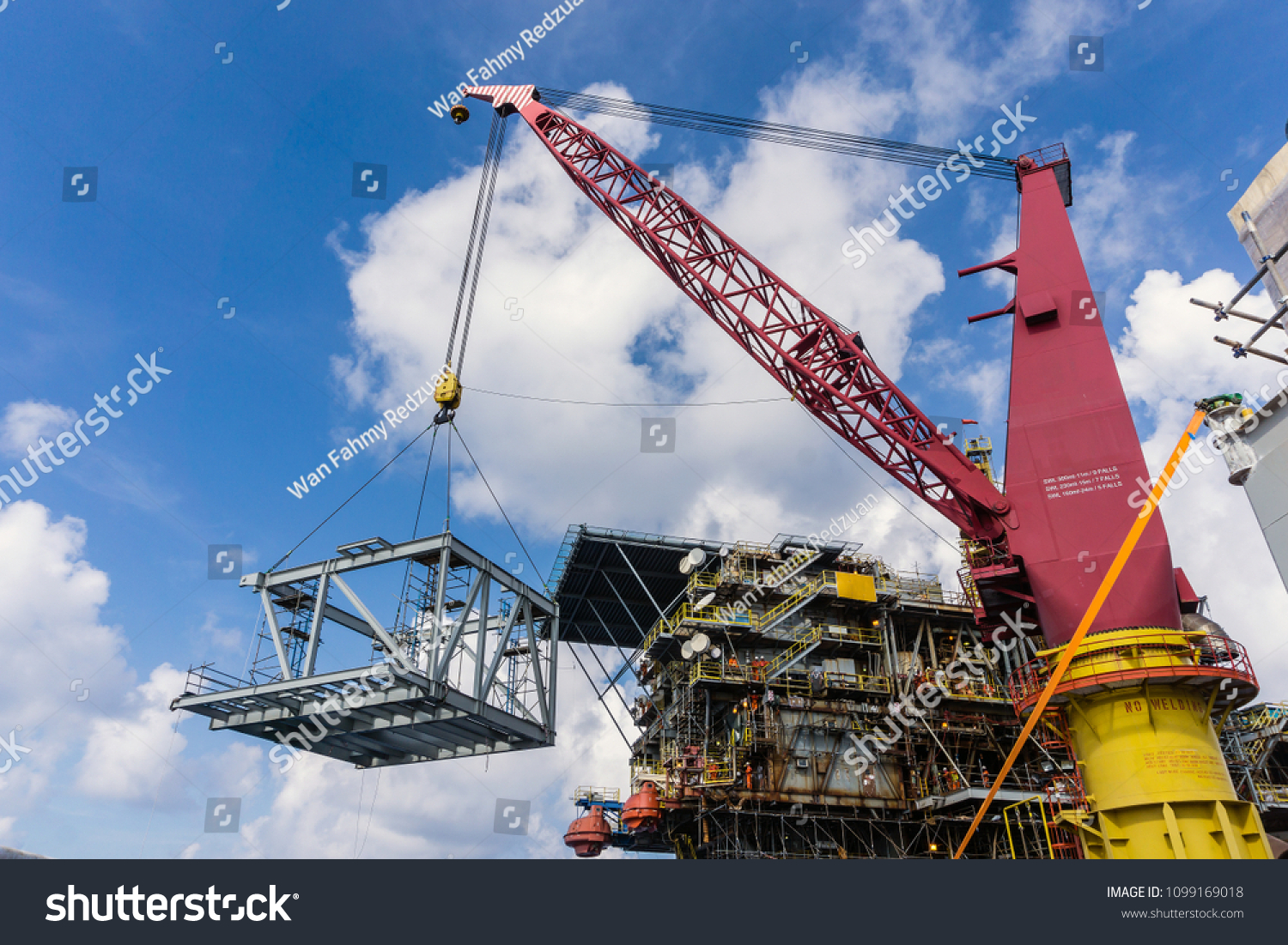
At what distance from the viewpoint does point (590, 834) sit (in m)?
38.8

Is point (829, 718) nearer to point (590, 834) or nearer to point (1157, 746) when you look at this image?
point (590, 834)

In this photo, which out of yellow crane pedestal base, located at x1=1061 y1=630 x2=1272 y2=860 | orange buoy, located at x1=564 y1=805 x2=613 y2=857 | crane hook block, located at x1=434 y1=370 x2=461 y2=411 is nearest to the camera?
yellow crane pedestal base, located at x1=1061 y1=630 x2=1272 y2=860

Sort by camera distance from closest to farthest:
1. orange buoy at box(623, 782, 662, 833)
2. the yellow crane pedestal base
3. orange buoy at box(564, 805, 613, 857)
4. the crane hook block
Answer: the yellow crane pedestal base
the crane hook block
orange buoy at box(623, 782, 662, 833)
orange buoy at box(564, 805, 613, 857)

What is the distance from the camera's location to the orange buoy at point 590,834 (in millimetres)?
38781

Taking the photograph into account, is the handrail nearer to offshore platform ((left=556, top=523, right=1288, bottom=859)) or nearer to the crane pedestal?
the crane pedestal

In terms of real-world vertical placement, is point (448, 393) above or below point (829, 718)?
above

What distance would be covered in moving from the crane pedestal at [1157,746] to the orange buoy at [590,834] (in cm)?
2103

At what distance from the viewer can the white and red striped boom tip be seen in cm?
4112

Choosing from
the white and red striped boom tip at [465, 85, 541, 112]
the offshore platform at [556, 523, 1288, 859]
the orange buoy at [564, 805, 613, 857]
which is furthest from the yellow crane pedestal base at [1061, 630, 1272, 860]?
the white and red striped boom tip at [465, 85, 541, 112]

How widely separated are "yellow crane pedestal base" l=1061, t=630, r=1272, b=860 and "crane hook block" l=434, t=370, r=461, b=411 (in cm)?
2162

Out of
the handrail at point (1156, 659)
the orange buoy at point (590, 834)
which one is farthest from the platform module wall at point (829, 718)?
the handrail at point (1156, 659)

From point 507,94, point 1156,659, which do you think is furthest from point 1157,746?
point 507,94

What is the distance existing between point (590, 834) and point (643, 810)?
3541mm
